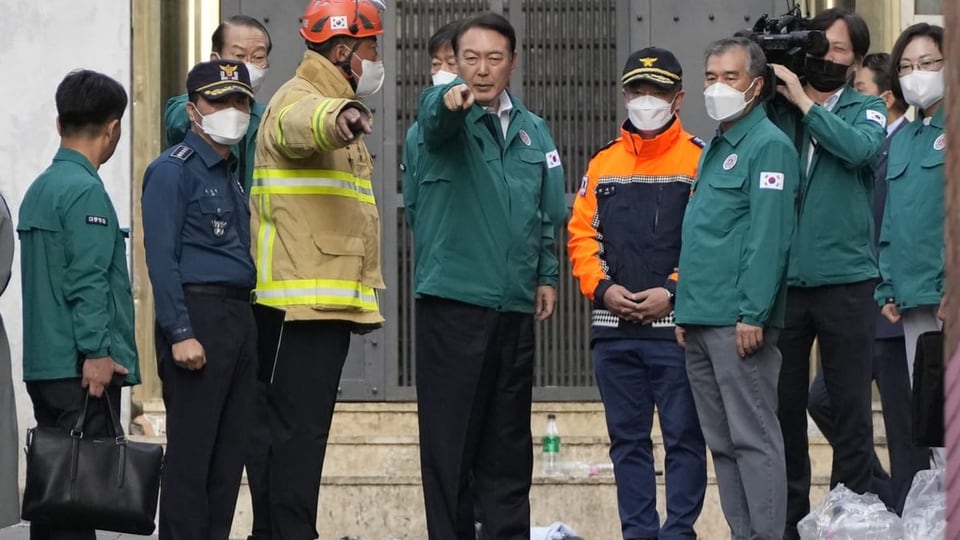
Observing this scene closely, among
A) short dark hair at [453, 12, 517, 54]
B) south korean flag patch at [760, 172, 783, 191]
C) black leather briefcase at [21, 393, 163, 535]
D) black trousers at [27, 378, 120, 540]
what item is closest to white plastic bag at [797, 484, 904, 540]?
south korean flag patch at [760, 172, 783, 191]

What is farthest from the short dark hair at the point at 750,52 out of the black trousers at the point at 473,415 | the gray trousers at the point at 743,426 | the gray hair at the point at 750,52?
the black trousers at the point at 473,415

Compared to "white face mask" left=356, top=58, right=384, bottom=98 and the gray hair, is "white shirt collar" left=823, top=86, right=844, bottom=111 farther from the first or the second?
"white face mask" left=356, top=58, right=384, bottom=98

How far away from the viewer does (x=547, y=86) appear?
9656mm

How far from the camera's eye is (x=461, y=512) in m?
6.13

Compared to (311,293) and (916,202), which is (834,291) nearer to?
(916,202)

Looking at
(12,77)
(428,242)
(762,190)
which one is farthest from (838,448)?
(12,77)

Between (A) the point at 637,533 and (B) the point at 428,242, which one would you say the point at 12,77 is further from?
(A) the point at 637,533

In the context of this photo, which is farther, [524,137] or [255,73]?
[255,73]

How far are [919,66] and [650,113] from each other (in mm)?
1137

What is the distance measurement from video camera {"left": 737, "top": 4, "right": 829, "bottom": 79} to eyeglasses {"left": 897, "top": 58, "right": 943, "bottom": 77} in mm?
329

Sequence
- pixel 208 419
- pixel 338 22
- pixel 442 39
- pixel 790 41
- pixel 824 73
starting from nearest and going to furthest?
pixel 208 419, pixel 338 22, pixel 790 41, pixel 824 73, pixel 442 39

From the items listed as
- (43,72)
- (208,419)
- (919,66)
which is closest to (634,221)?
(919,66)

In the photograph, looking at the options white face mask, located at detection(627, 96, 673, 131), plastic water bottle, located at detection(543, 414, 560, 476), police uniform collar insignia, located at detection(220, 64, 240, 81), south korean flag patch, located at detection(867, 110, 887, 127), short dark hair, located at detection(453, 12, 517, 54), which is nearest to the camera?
police uniform collar insignia, located at detection(220, 64, 240, 81)

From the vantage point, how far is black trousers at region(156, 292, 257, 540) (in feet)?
18.6
